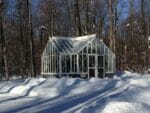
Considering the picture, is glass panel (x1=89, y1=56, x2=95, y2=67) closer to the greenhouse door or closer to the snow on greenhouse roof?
the greenhouse door

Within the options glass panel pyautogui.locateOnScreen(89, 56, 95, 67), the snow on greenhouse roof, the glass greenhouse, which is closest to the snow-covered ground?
the glass greenhouse

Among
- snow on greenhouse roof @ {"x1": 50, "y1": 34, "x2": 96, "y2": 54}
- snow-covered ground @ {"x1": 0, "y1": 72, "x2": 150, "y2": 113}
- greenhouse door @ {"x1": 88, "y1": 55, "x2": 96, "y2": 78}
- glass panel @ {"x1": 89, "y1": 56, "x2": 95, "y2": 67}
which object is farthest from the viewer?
snow on greenhouse roof @ {"x1": 50, "y1": 34, "x2": 96, "y2": 54}

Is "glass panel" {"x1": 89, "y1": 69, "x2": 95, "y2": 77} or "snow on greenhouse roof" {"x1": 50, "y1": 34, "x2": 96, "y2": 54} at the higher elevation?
"snow on greenhouse roof" {"x1": 50, "y1": 34, "x2": 96, "y2": 54}

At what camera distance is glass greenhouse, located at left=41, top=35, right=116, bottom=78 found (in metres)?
34.4

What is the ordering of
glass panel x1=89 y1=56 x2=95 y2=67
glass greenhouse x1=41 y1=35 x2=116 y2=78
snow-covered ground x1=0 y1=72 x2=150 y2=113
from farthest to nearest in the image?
glass panel x1=89 y1=56 x2=95 y2=67 < glass greenhouse x1=41 y1=35 x2=116 y2=78 < snow-covered ground x1=0 y1=72 x2=150 y2=113

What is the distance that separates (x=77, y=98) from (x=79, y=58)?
55.5 ft

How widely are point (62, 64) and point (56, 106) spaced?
2018cm

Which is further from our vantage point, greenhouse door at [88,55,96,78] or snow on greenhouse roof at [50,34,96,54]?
snow on greenhouse roof at [50,34,96,54]

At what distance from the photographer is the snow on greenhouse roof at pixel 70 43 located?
3533 centimetres

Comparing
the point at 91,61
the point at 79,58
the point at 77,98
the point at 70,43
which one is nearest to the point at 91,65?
the point at 91,61

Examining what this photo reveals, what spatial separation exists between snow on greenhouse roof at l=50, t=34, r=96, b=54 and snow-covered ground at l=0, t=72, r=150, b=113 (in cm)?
862

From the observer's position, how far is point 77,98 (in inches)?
701

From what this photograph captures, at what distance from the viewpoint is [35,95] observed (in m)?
19.7

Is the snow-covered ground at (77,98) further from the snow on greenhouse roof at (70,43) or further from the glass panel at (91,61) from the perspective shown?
the snow on greenhouse roof at (70,43)
